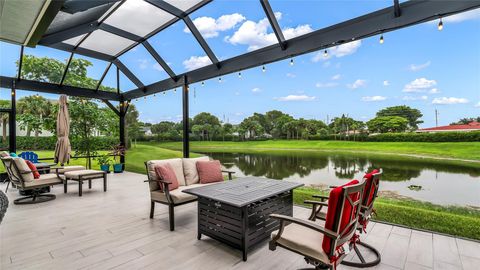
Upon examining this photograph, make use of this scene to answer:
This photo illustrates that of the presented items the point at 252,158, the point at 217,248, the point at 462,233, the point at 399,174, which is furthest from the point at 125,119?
the point at 462,233

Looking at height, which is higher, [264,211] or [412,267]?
[264,211]

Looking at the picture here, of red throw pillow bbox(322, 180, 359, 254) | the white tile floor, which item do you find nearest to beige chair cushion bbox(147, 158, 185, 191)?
the white tile floor

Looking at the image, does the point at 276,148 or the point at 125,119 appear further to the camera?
the point at 125,119

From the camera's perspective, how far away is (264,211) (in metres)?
2.88

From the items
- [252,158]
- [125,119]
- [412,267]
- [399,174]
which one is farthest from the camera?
[125,119]

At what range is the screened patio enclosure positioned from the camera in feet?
9.66

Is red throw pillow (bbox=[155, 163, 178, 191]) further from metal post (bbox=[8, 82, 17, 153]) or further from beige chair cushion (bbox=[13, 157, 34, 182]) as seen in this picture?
metal post (bbox=[8, 82, 17, 153])

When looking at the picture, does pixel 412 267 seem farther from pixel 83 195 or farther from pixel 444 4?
pixel 83 195

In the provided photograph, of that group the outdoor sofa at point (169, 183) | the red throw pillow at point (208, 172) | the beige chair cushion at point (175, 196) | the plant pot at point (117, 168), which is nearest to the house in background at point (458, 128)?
the red throw pillow at point (208, 172)

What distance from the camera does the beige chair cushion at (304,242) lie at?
1851mm

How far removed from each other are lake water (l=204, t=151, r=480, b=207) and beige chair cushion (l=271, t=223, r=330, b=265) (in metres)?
3.59

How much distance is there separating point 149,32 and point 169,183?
4.00 m

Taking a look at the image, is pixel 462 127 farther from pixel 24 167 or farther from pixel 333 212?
pixel 24 167

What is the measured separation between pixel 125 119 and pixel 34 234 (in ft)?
22.4
